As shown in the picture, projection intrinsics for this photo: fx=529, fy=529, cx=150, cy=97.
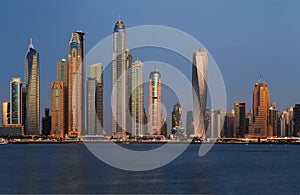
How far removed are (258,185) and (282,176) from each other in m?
13.7

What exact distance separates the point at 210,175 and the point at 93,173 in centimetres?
1654

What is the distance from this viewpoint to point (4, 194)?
52.0 m

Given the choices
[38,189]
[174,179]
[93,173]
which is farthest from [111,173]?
[38,189]

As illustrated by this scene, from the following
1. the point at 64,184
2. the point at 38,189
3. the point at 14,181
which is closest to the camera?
the point at 38,189

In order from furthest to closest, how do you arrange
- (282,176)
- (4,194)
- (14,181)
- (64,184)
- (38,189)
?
(282,176), (14,181), (64,184), (38,189), (4,194)

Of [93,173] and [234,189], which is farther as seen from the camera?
[93,173]

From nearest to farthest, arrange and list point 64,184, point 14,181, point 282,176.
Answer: point 64,184
point 14,181
point 282,176

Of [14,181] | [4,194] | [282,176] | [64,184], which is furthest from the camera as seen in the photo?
[282,176]

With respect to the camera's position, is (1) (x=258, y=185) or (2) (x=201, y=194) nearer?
(2) (x=201, y=194)

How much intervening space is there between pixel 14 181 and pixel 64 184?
25.9 feet

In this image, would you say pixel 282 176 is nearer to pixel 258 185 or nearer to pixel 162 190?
pixel 258 185

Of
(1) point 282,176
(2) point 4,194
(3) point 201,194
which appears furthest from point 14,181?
(1) point 282,176

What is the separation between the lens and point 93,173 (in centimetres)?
7506

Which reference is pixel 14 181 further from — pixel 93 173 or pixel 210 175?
pixel 210 175
